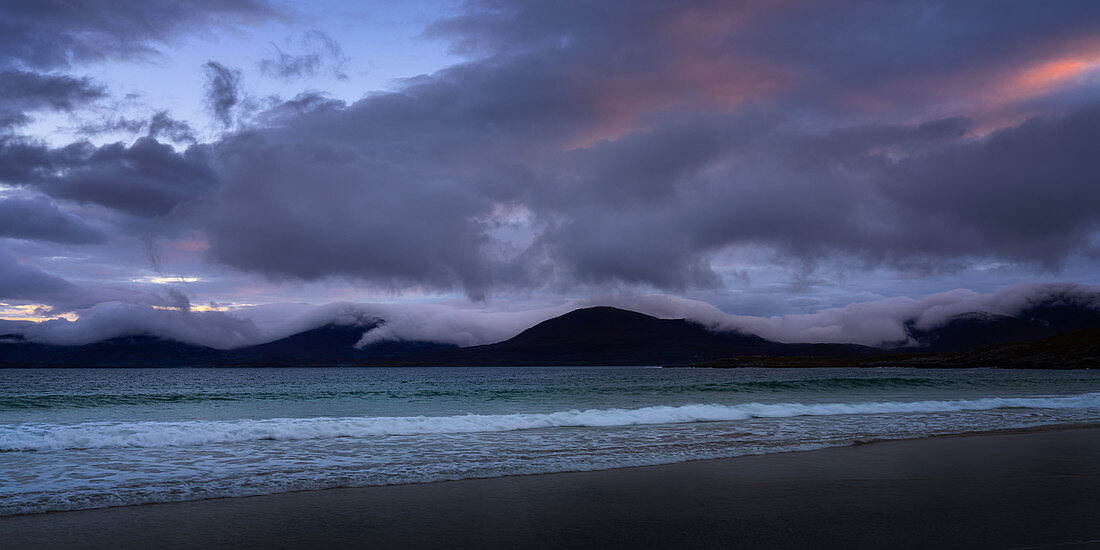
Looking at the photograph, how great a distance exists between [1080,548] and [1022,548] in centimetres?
63

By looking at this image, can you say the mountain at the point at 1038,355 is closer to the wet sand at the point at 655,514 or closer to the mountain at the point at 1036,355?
the mountain at the point at 1036,355

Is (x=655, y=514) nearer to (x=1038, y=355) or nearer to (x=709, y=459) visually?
(x=709, y=459)

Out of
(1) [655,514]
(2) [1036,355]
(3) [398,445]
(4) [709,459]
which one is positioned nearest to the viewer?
(1) [655,514]

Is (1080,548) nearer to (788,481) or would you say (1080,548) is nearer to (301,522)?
(788,481)

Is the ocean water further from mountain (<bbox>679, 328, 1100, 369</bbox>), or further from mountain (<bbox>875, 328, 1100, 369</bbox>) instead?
mountain (<bbox>679, 328, 1100, 369</bbox>)

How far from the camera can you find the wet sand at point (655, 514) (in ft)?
25.2

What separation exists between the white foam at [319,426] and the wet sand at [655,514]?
32.6 feet

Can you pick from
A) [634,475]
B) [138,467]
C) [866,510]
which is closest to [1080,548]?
[866,510]

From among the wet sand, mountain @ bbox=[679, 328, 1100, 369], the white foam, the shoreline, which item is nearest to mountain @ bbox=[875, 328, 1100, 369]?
mountain @ bbox=[679, 328, 1100, 369]

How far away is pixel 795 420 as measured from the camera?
1011 inches

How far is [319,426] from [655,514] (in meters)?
15.4

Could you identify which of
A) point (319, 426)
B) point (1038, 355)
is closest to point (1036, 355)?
point (1038, 355)

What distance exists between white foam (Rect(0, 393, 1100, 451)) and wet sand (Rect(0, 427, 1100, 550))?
995cm

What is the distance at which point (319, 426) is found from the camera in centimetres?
2131
